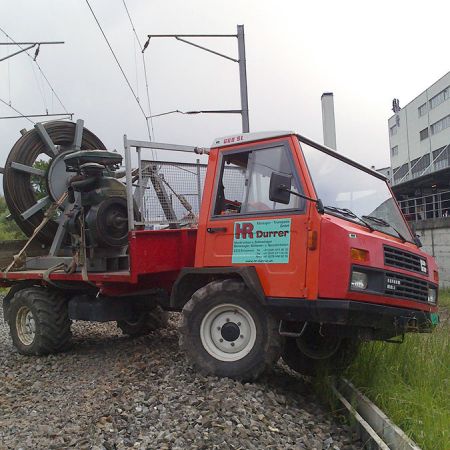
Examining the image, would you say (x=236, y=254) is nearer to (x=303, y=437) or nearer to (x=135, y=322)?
(x=303, y=437)

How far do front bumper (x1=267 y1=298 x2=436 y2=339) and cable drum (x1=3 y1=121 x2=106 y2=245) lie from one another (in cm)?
487

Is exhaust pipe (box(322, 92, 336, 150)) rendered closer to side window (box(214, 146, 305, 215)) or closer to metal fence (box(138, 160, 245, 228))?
metal fence (box(138, 160, 245, 228))

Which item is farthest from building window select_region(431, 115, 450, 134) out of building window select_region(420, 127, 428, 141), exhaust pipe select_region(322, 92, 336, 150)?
exhaust pipe select_region(322, 92, 336, 150)

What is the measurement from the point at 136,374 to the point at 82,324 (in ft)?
16.7

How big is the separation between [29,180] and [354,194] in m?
5.50

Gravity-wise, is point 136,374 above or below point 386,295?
below

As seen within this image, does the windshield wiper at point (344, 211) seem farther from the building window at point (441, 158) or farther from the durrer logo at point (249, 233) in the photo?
the building window at point (441, 158)

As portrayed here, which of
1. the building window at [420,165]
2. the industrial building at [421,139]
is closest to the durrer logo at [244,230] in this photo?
the industrial building at [421,139]

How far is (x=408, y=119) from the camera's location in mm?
50344

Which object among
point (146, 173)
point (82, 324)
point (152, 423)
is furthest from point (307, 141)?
point (82, 324)

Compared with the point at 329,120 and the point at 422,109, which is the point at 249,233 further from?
the point at 422,109

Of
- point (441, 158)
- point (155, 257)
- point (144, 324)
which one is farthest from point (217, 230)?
point (441, 158)

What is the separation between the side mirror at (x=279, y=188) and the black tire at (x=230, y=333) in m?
0.99

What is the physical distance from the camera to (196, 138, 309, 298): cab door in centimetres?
480
